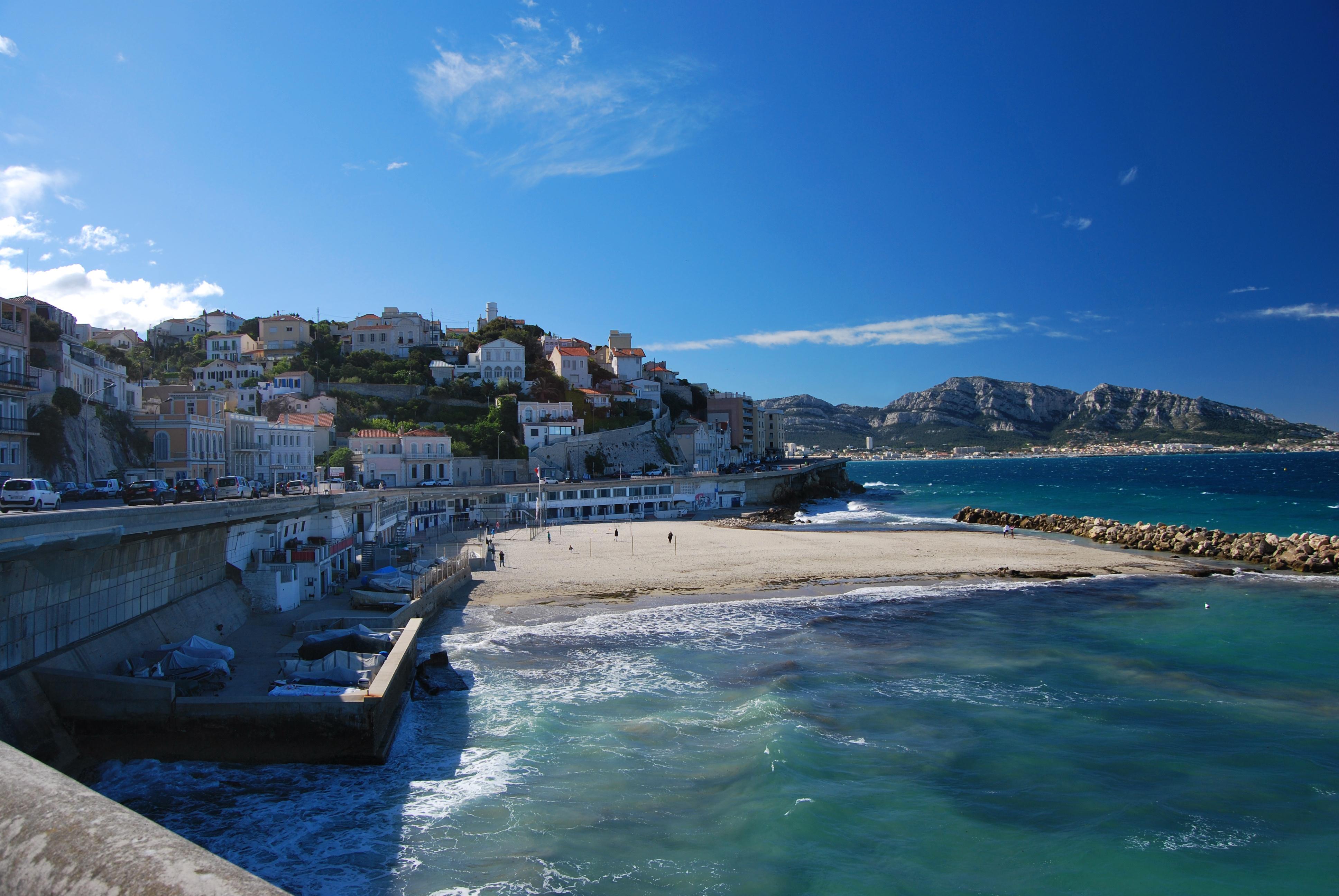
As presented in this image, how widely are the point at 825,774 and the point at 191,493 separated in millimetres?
22820

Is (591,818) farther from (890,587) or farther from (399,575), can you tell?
(890,587)

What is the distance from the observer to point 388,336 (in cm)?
8894

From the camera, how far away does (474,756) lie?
14.1 meters

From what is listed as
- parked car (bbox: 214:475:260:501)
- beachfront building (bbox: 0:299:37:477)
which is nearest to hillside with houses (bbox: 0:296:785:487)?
beachfront building (bbox: 0:299:37:477)

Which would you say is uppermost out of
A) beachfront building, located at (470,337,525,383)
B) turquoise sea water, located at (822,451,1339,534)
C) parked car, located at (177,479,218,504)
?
beachfront building, located at (470,337,525,383)

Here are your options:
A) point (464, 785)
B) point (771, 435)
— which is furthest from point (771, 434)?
point (464, 785)

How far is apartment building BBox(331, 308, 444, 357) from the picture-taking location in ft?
289

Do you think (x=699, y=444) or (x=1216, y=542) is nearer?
(x=1216, y=542)

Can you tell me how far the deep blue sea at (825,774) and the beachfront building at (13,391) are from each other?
21.7m

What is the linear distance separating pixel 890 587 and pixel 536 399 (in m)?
52.8

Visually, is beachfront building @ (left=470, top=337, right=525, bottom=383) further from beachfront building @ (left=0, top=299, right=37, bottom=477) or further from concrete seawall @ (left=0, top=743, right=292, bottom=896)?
concrete seawall @ (left=0, top=743, right=292, bottom=896)

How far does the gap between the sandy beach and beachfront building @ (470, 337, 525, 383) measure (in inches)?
1363

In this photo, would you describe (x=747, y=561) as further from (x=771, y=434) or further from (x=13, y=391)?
(x=771, y=434)

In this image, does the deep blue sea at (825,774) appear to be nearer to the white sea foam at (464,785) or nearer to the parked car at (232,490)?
the white sea foam at (464,785)
